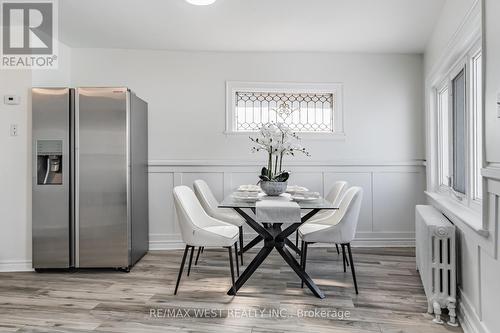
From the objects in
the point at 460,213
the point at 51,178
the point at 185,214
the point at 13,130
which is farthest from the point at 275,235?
the point at 13,130

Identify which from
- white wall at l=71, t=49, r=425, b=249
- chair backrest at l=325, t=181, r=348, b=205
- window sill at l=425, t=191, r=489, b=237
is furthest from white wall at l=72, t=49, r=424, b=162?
window sill at l=425, t=191, r=489, b=237

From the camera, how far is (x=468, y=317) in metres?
2.10

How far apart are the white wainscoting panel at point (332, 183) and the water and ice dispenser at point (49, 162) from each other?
104 cm

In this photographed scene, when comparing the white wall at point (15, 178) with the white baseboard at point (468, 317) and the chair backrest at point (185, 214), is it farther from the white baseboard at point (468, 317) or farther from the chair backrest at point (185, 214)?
the white baseboard at point (468, 317)

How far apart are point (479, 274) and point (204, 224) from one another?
6.80 feet

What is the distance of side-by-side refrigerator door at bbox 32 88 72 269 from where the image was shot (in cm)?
317

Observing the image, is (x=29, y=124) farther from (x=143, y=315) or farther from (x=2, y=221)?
→ (x=143, y=315)

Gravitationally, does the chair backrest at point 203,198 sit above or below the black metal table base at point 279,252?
above

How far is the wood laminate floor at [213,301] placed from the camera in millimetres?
2176

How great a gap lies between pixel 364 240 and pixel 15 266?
3.78 meters

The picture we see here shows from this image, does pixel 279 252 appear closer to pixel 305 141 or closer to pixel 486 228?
pixel 486 228

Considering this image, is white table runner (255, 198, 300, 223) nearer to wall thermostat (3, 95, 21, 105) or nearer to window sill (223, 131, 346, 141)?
window sill (223, 131, 346, 141)

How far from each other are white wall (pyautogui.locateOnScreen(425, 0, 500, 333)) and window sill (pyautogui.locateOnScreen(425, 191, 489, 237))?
18 millimetres

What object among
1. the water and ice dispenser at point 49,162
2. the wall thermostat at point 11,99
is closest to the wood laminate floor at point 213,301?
the water and ice dispenser at point 49,162
